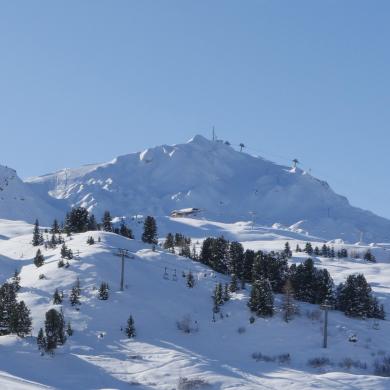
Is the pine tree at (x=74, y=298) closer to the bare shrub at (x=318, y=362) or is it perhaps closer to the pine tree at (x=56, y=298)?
the pine tree at (x=56, y=298)

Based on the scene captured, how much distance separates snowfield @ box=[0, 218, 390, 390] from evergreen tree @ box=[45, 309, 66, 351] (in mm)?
811

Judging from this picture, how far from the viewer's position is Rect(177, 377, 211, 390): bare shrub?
55156 millimetres

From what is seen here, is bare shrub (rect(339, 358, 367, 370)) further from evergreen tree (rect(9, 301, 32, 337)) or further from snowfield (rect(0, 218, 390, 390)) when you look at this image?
evergreen tree (rect(9, 301, 32, 337))

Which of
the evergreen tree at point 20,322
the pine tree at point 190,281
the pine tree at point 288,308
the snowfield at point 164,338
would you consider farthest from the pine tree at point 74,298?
the pine tree at point 288,308

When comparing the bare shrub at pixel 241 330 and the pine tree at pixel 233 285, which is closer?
the bare shrub at pixel 241 330

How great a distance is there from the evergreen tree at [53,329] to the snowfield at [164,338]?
81 cm

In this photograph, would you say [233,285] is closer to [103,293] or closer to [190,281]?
[190,281]

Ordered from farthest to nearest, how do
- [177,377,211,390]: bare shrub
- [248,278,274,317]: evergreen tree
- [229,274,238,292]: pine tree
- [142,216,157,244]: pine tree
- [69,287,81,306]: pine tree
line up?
[142,216,157,244]: pine tree → [229,274,238,292]: pine tree → [248,278,274,317]: evergreen tree → [69,287,81,306]: pine tree → [177,377,211,390]: bare shrub

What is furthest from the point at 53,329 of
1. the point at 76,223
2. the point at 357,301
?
the point at 76,223

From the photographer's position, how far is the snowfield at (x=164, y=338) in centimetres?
5719

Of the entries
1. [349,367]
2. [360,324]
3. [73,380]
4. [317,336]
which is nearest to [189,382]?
[73,380]

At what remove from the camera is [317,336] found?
7481 centimetres

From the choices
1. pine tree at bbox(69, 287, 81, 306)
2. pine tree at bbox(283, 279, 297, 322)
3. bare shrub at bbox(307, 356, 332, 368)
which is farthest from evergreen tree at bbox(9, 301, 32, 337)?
pine tree at bbox(283, 279, 297, 322)

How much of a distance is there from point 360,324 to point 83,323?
31.8 meters
